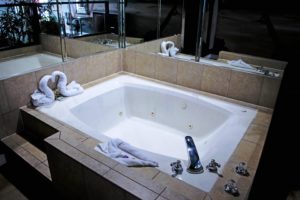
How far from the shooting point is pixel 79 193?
4.10 ft

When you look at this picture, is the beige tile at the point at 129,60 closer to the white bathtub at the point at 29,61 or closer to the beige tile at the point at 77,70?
the beige tile at the point at 77,70

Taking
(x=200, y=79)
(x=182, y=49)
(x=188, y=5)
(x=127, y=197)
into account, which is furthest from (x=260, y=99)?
(x=127, y=197)

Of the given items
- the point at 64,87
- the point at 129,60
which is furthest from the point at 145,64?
the point at 64,87

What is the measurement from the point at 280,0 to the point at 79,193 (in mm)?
1859

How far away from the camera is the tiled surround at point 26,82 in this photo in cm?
173

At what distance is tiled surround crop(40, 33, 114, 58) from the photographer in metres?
2.45

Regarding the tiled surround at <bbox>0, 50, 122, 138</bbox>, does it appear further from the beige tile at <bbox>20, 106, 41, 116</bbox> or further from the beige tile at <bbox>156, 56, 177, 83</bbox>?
the beige tile at <bbox>156, 56, 177, 83</bbox>

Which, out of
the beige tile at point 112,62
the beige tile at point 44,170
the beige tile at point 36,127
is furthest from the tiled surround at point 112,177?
the beige tile at point 112,62

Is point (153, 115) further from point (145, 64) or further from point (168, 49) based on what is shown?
point (168, 49)

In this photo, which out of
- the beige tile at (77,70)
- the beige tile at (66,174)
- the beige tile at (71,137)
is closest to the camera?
the beige tile at (66,174)

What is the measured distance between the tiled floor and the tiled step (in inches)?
9.1

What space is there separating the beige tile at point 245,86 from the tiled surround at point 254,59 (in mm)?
141

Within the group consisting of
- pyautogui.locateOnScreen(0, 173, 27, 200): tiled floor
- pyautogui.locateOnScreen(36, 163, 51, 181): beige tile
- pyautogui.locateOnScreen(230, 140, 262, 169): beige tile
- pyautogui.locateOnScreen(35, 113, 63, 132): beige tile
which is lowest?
pyautogui.locateOnScreen(0, 173, 27, 200): tiled floor

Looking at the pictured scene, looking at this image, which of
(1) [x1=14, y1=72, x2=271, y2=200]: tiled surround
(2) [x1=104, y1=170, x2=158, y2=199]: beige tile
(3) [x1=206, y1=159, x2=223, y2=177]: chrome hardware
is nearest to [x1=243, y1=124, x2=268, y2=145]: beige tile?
(1) [x1=14, y1=72, x2=271, y2=200]: tiled surround
